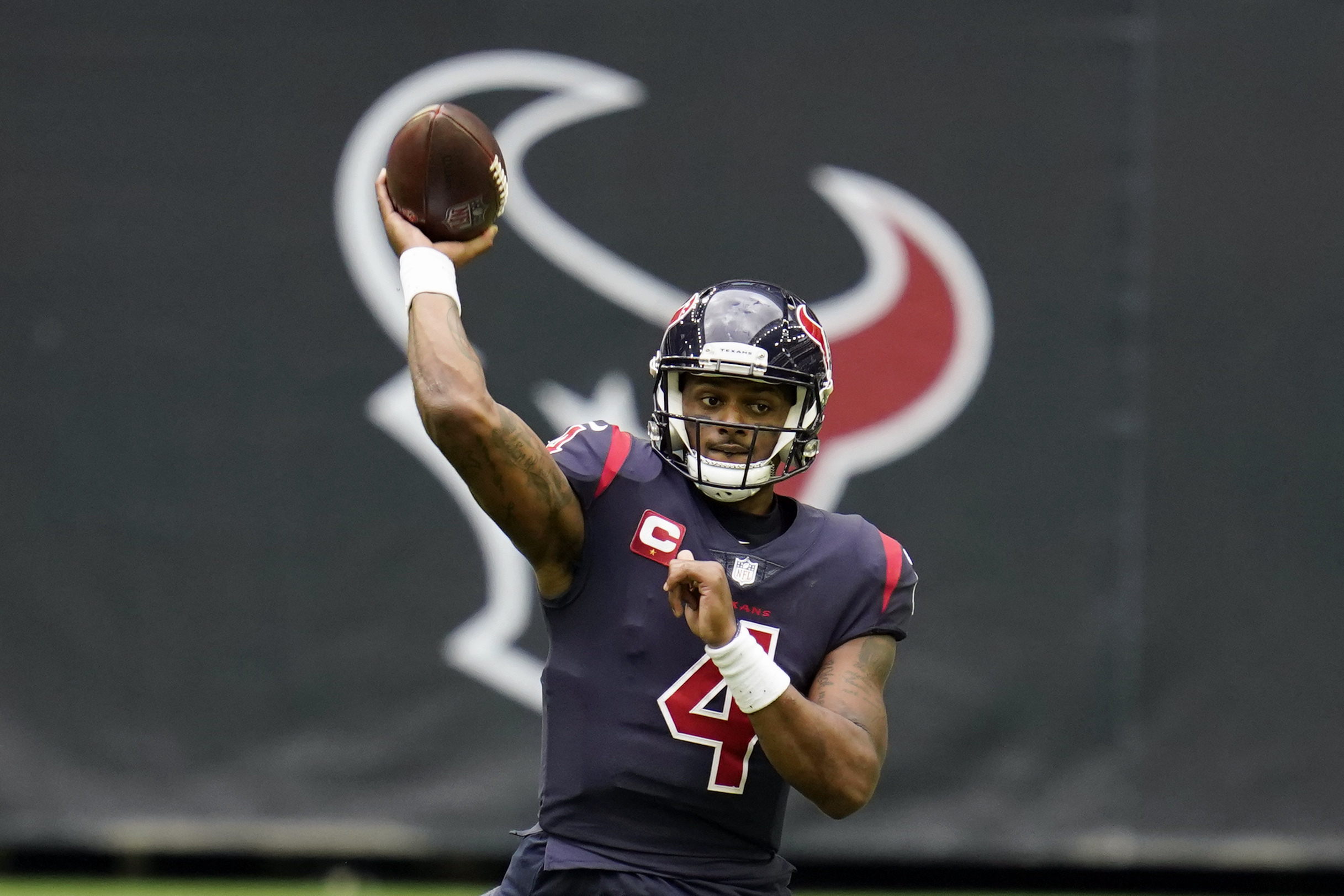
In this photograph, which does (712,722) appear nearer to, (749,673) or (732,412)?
(749,673)

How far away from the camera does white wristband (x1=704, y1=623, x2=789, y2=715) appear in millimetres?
2373

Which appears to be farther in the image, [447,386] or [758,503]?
[758,503]

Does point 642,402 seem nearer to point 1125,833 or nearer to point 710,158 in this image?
point 710,158

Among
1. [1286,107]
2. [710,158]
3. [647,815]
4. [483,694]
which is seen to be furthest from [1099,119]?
[647,815]

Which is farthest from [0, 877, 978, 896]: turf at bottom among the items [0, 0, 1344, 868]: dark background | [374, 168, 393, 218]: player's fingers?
[374, 168, 393, 218]: player's fingers

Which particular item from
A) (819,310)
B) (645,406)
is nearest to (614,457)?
(645,406)

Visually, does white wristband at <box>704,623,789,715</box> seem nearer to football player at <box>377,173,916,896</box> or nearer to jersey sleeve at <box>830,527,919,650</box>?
football player at <box>377,173,916,896</box>

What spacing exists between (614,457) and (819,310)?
2.73m

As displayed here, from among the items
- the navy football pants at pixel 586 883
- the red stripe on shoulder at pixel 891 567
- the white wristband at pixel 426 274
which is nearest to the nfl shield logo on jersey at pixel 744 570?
the red stripe on shoulder at pixel 891 567

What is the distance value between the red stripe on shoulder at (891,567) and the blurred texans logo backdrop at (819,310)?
2.49 metres

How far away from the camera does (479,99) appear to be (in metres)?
5.31

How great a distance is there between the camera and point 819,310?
5.30 m

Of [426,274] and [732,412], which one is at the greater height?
[426,274]

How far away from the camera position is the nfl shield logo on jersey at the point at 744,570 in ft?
8.72
